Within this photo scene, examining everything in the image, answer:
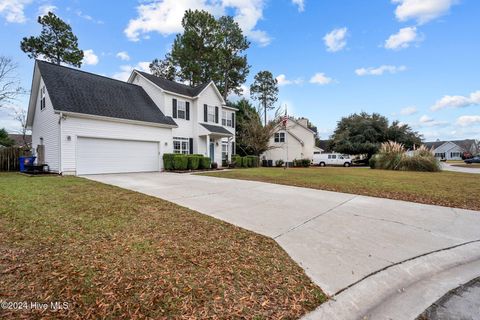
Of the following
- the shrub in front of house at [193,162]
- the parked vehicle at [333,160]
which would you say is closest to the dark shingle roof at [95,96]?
the shrub in front of house at [193,162]

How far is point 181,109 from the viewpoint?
18.0m

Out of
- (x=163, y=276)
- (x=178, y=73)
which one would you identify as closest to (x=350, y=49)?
(x=163, y=276)

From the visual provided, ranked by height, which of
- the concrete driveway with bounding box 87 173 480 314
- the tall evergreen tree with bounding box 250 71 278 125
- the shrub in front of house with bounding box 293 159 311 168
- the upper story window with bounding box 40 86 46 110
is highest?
the tall evergreen tree with bounding box 250 71 278 125

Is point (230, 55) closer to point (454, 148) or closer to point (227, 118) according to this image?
point (227, 118)

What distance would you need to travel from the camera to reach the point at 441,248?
3609 mm

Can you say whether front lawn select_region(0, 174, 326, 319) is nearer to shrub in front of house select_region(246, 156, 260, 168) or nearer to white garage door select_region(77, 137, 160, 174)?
white garage door select_region(77, 137, 160, 174)

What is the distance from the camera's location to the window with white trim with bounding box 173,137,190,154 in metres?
17.3

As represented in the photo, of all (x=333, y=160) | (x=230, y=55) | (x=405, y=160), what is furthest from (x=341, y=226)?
(x=230, y=55)

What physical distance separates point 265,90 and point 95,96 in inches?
Result: 1082

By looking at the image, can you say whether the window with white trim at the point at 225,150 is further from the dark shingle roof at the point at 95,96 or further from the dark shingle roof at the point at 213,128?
the dark shingle roof at the point at 95,96

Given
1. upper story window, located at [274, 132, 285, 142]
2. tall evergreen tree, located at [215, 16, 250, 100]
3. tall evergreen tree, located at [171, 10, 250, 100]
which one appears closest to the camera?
tall evergreen tree, located at [171, 10, 250, 100]

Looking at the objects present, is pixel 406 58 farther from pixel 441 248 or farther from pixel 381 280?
pixel 381 280

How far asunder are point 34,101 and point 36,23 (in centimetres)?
1250

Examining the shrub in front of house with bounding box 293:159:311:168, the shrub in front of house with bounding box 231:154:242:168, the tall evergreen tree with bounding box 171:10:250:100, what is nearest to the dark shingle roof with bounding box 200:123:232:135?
the shrub in front of house with bounding box 231:154:242:168
